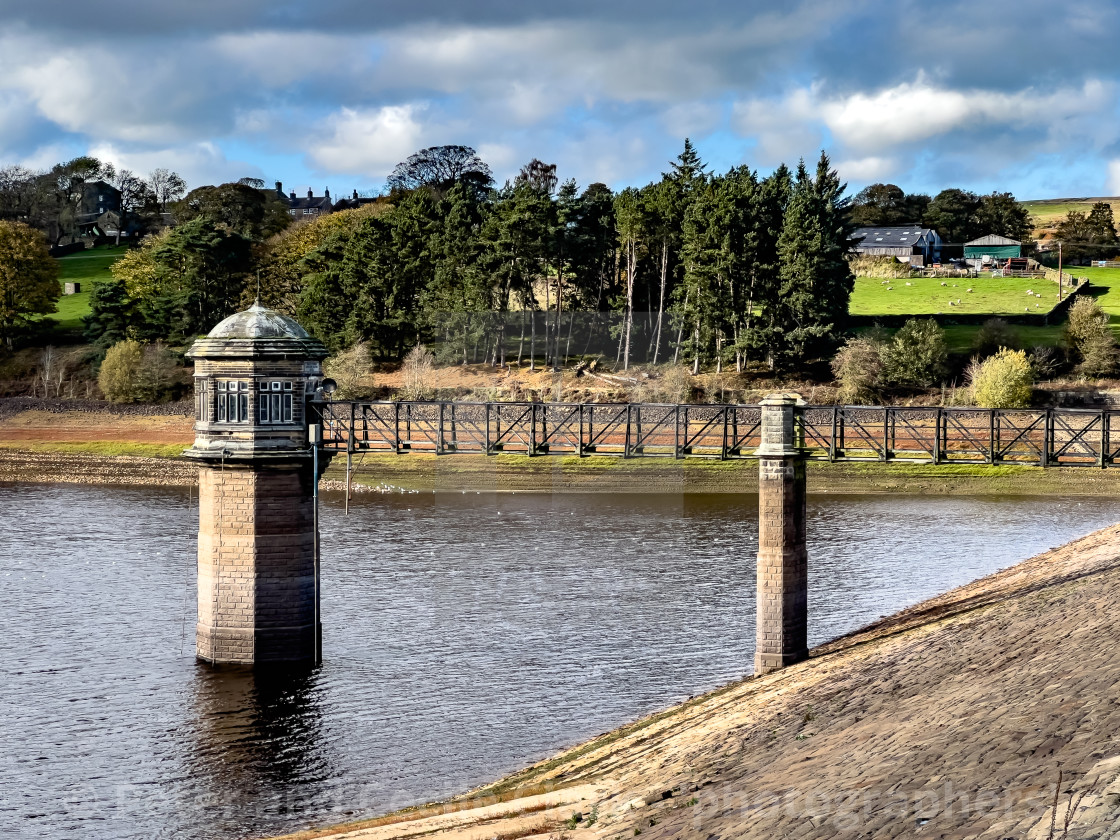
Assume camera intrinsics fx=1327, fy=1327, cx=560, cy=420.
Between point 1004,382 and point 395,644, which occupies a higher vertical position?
point 1004,382

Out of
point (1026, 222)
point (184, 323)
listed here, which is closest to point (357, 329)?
point (184, 323)

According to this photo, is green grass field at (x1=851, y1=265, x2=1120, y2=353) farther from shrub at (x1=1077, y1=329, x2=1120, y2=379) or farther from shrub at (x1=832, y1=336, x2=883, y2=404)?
shrub at (x1=832, y1=336, x2=883, y2=404)

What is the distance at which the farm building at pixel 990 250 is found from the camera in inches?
5536

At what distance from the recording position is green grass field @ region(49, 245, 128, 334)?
11815 centimetres

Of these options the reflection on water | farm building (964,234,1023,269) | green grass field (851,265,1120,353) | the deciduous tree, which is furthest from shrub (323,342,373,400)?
farm building (964,234,1023,269)

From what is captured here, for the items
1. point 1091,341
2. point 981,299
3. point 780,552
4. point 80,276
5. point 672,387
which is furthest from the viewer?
point 80,276

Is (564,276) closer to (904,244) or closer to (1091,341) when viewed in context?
(1091,341)

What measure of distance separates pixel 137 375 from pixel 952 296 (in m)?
68.2

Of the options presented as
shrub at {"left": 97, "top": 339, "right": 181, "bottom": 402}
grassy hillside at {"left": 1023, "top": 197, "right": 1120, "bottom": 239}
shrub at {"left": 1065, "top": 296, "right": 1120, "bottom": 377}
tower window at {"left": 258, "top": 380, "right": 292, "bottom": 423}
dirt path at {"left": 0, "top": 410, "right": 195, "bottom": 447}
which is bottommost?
dirt path at {"left": 0, "top": 410, "right": 195, "bottom": 447}

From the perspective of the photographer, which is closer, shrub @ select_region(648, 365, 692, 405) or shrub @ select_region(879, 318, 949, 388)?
shrub @ select_region(648, 365, 692, 405)

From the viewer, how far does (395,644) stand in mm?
36781

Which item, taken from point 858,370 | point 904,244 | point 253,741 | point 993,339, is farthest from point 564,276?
point 253,741

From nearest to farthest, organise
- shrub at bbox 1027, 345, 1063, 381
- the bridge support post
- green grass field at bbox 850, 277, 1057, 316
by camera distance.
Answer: the bridge support post → shrub at bbox 1027, 345, 1063, 381 → green grass field at bbox 850, 277, 1057, 316

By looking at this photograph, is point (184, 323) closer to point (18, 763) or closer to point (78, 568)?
point (78, 568)
